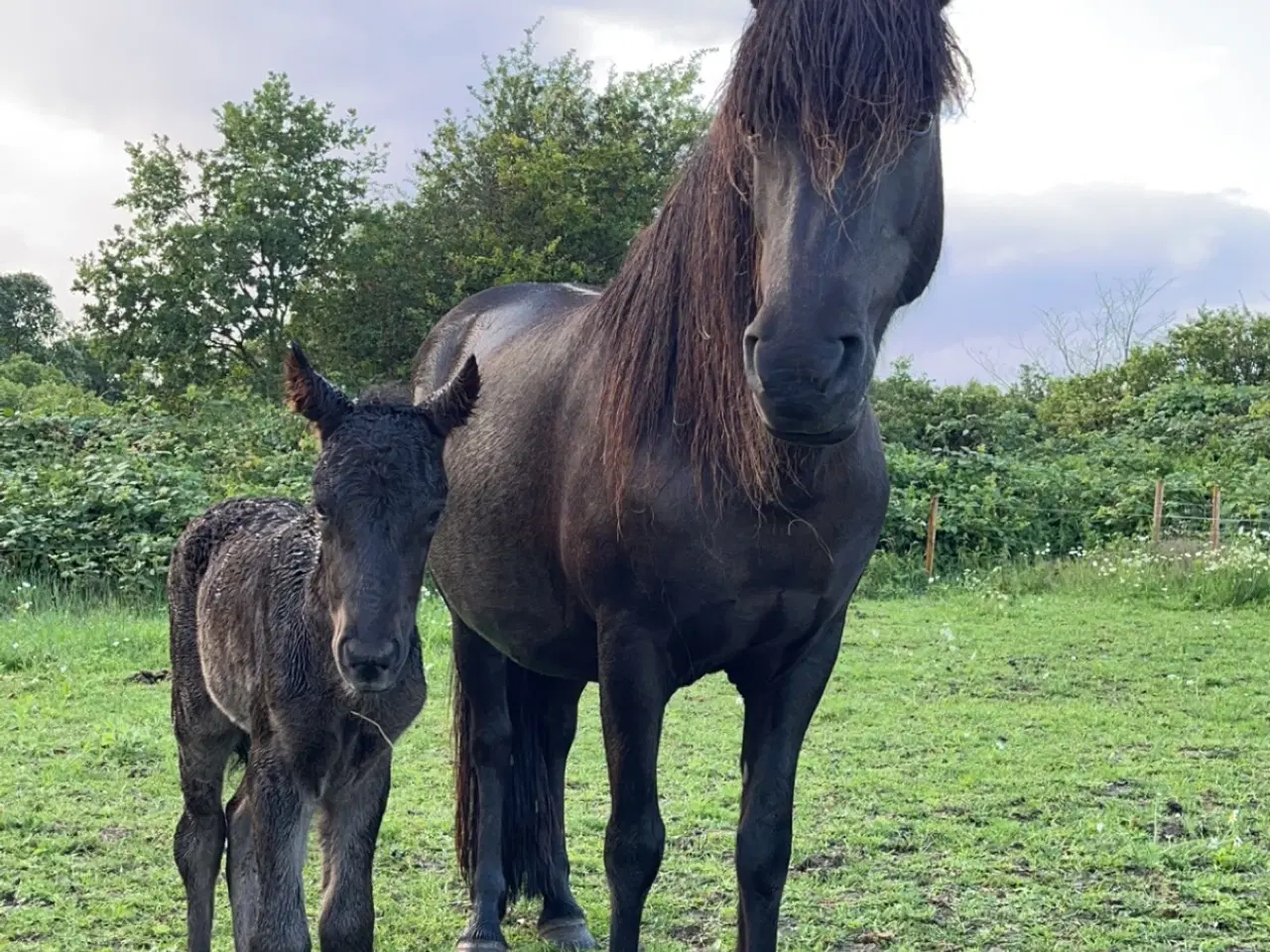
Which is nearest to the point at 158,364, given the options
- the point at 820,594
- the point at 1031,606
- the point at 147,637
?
the point at 147,637

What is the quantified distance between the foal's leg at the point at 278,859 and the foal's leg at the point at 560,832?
131 cm

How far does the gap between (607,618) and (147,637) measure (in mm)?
7797

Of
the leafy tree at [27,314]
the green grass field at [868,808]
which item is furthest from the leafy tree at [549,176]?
the leafy tree at [27,314]

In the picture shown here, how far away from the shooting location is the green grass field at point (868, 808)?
14.4 ft

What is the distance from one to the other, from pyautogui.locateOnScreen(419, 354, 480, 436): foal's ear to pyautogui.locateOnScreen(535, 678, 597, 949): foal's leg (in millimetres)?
1492

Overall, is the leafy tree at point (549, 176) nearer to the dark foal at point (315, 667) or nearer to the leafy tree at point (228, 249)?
the leafy tree at point (228, 249)

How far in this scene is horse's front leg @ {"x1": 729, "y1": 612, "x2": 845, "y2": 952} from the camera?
129 inches

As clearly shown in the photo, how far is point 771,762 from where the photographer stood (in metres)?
3.28

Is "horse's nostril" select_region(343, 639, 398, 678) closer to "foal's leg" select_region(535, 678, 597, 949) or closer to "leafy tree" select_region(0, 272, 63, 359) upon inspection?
"foal's leg" select_region(535, 678, 597, 949)

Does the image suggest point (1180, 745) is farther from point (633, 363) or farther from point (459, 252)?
point (459, 252)

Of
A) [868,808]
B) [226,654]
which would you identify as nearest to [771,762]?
[226,654]

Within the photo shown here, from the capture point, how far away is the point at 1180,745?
23.7 ft

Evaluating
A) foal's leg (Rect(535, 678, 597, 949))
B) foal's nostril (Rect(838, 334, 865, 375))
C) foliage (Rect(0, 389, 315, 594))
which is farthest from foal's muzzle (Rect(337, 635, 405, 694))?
foliage (Rect(0, 389, 315, 594))

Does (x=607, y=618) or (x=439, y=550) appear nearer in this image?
(x=607, y=618)
